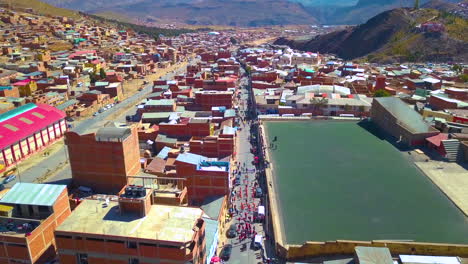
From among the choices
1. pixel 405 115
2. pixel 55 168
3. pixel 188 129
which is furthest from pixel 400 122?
pixel 55 168

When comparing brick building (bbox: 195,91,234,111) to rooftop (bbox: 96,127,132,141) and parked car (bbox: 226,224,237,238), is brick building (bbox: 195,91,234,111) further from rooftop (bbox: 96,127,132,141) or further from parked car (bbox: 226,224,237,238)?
parked car (bbox: 226,224,237,238)

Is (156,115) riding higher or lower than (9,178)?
higher

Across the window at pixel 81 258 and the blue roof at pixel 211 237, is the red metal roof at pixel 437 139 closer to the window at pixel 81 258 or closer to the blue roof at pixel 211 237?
the blue roof at pixel 211 237

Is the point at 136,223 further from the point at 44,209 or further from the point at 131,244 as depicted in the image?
the point at 44,209

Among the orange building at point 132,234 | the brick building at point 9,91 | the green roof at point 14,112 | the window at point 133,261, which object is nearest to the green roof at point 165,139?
the green roof at point 14,112

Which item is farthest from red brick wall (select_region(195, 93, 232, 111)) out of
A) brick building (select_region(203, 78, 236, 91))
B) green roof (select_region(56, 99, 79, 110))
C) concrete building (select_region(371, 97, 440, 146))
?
concrete building (select_region(371, 97, 440, 146))

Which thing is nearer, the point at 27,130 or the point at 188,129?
the point at 27,130
